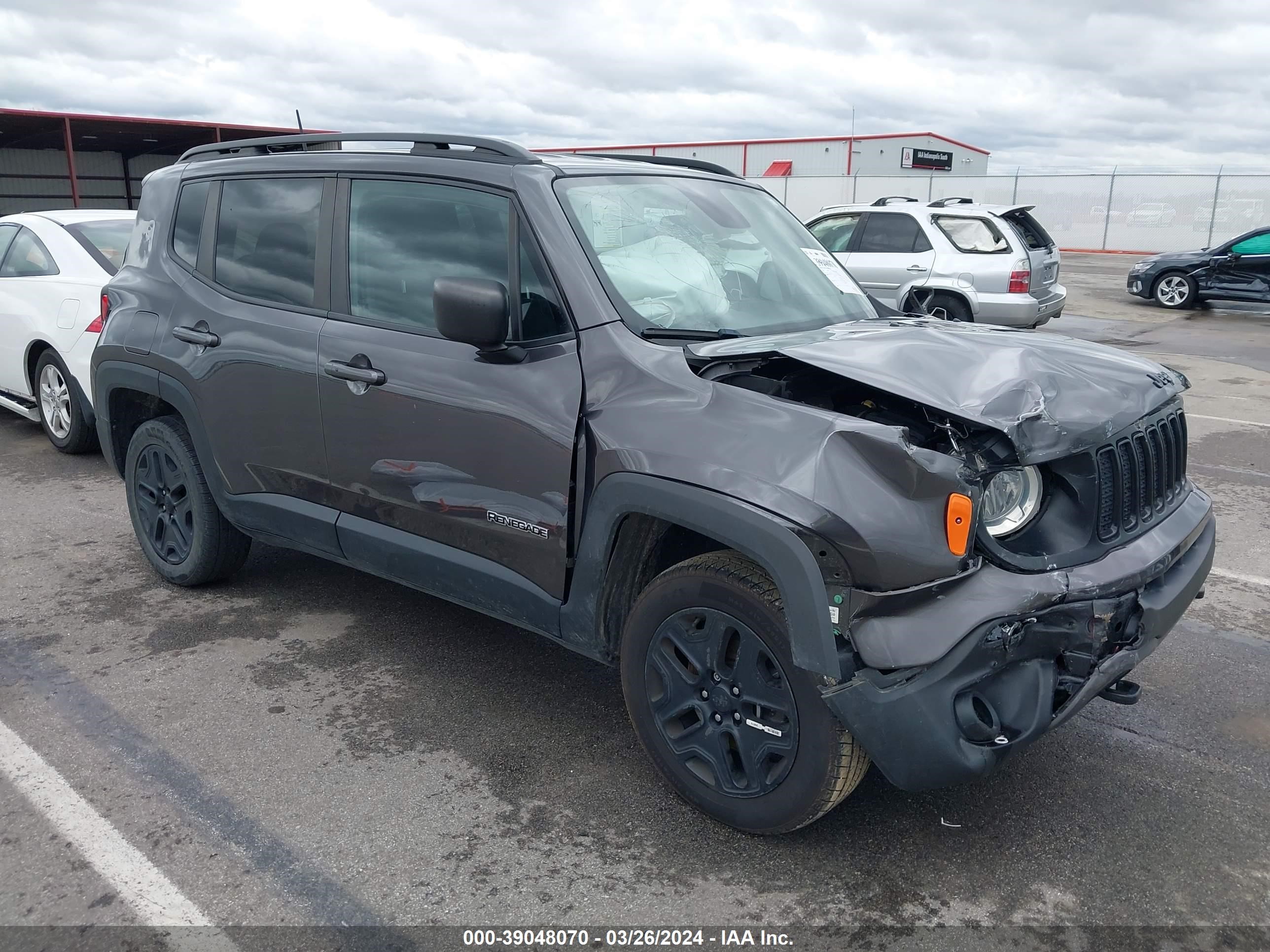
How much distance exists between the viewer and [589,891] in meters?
2.73

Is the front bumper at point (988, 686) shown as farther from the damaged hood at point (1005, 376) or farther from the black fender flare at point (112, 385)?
the black fender flare at point (112, 385)

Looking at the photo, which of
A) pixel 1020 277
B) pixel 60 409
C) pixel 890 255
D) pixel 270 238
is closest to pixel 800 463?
pixel 270 238

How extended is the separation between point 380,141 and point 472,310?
3.97ft

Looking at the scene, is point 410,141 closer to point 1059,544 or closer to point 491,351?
point 491,351

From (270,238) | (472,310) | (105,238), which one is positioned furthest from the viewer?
(105,238)

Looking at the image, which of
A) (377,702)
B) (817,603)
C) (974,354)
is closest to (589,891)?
(817,603)

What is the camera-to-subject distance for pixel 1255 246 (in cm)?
1647

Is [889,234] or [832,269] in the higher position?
[832,269]

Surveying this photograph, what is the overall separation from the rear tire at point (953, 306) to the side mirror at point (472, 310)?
30.2 ft

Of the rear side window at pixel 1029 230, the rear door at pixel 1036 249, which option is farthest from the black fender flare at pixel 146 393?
the rear side window at pixel 1029 230

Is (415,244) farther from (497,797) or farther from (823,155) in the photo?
(823,155)

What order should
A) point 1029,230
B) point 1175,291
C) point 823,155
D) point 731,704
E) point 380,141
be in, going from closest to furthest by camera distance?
1. point 731,704
2. point 380,141
3. point 1029,230
4. point 1175,291
5. point 823,155

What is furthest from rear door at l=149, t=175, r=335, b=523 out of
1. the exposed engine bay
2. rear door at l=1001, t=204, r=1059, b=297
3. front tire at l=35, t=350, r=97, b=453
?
rear door at l=1001, t=204, r=1059, b=297

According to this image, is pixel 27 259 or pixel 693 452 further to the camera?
pixel 27 259
